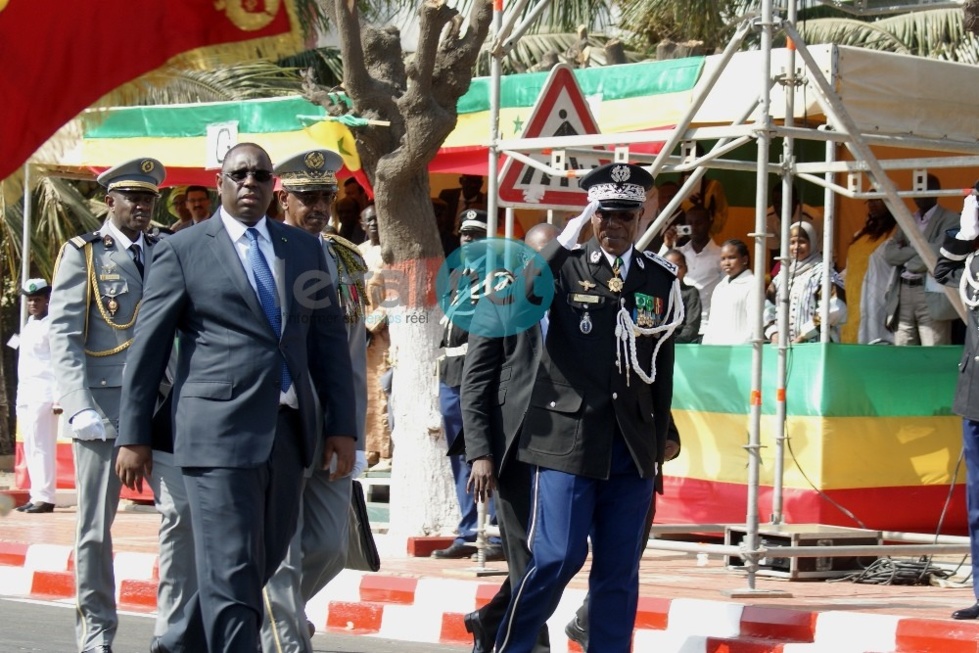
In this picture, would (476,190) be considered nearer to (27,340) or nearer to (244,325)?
(27,340)

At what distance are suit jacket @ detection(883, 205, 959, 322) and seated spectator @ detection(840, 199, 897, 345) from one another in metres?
0.07

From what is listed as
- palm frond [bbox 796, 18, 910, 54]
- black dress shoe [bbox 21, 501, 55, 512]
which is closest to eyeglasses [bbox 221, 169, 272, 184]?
black dress shoe [bbox 21, 501, 55, 512]

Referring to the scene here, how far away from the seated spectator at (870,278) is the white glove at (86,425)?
610 cm

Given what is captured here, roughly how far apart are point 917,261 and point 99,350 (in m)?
5.95

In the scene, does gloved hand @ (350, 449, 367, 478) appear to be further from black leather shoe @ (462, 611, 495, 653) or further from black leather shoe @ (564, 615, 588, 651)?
black leather shoe @ (564, 615, 588, 651)

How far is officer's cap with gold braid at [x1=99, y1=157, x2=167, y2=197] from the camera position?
24.5ft

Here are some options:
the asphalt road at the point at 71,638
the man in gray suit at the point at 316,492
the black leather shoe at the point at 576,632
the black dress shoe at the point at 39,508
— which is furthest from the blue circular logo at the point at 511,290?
the black dress shoe at the point at 39,508

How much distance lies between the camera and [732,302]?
11.3 m

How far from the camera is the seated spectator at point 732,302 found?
36.9 ft

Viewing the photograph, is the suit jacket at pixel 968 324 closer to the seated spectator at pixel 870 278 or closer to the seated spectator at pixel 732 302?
the seated spectator at pixel 732 302

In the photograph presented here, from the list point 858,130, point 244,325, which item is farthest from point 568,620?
point 244,325

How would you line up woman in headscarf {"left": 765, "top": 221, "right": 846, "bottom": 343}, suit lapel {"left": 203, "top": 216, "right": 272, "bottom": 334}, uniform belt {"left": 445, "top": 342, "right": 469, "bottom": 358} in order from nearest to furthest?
suit lapel {"left": 203, "top": 216, "right": 272, "bottom": 334} → uniform belt {"left": 445, "top": 342, "right": 469, "bottom": 358} → woman in headscarf {"left": 765, "top": 221, "right": 846, "bottom": 343}

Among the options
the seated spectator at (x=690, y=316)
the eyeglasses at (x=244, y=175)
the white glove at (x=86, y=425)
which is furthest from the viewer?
the seated spectator at (x=690, y=316)

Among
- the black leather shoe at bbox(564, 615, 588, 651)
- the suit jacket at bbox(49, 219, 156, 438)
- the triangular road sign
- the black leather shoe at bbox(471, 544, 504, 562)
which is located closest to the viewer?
the suit jacket at bbox(49, 219, 156, 438)
